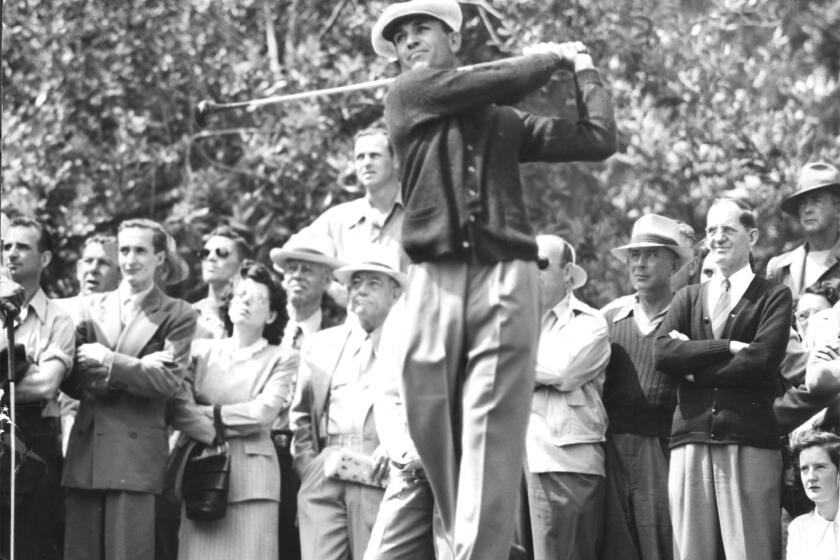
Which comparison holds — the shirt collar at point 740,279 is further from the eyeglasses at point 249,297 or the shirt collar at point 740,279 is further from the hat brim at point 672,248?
the eyeglasses at point 249,297

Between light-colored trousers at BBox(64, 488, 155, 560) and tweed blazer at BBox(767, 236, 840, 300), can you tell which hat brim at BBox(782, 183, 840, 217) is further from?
light-colored trousers at BBox(64, 488, 155, 560)

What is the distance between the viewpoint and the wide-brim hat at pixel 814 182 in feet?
36.5

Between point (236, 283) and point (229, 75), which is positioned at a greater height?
point (229, 75)

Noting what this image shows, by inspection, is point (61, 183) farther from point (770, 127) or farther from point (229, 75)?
point (770, 127)

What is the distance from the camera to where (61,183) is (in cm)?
1483

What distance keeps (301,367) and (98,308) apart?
1293 millimetres

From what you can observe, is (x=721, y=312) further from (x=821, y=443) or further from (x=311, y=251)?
(x=311, y=251)

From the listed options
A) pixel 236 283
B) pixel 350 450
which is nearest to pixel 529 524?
pixel 350 450

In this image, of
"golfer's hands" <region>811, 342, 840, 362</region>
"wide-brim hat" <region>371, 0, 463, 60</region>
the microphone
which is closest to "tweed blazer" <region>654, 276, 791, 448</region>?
"golfer's hands" <region>811, 342, 840, 362</region>

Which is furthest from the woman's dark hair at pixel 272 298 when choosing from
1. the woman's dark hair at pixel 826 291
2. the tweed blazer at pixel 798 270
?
the woman's dark hair at pixel 826 291

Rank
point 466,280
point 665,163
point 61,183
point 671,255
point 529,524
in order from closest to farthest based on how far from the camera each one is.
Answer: point 466,280 < point 529,524 < point 671,255 < point 61,183 < point 665,163

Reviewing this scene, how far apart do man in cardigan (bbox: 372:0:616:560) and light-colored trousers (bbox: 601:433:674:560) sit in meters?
2.84

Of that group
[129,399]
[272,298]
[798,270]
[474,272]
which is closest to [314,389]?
[272,298]

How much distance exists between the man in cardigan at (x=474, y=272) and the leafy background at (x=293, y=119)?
7537 mm
